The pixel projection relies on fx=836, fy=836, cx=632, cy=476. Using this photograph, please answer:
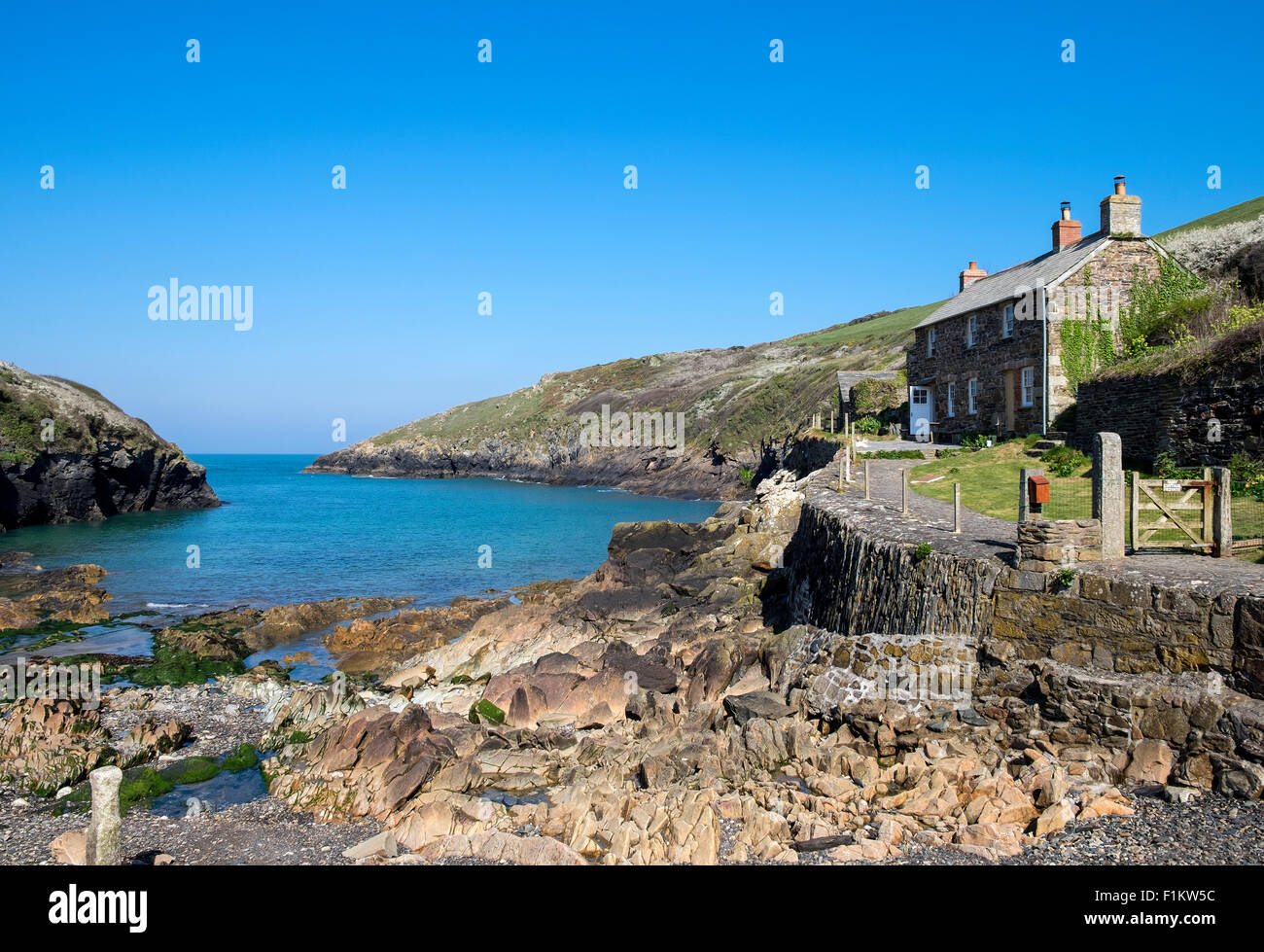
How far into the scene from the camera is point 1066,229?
34844 mm

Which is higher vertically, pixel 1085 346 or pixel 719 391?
pixel 719 391

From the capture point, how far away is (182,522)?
A: 6706 cm

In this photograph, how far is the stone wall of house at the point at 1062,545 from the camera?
1271cm

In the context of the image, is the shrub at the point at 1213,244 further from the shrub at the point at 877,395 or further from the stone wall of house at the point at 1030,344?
the shrub at the point at 877,395

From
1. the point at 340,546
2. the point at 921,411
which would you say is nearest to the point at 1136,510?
the point at 921,411

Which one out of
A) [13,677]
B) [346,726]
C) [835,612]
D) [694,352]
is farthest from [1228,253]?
[694,352]

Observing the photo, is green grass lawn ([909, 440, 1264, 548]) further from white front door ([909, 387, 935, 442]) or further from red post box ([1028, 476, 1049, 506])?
white front door ([909, 387, 935, 442])

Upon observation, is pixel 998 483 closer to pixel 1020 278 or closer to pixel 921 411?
pixel 1020 278

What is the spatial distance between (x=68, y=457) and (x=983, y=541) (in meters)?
68.4

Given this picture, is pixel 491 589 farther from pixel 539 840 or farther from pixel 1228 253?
pixel 1228 253

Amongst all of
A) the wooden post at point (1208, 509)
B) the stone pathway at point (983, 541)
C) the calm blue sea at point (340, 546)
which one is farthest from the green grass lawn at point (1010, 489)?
the calm blue sea at point (340, 546)

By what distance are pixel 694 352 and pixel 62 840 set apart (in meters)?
137

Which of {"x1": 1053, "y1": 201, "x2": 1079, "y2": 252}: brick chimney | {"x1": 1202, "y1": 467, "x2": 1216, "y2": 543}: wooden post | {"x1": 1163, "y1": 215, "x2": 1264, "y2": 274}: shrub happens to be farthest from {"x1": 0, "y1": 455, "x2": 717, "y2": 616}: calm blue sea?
{"x1": 1163, "y1": 215, "x2": 1264, "y2": 274}: shrub

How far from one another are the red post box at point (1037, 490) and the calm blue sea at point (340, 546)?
2608 cm
